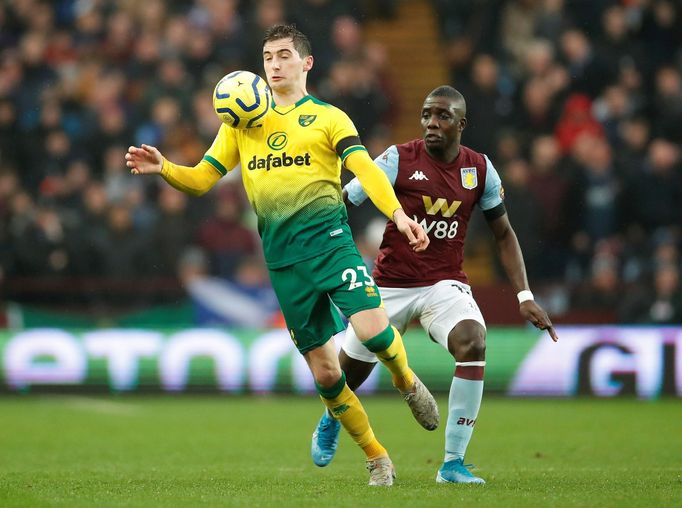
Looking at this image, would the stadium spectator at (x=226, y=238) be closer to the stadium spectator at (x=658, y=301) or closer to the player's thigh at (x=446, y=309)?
the stadium spectator at (x=658, y=301)

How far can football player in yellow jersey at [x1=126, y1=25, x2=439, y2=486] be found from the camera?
7.72 m

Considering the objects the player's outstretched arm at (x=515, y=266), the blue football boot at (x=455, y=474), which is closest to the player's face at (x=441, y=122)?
the player's outstretched arm at (x=515, y=266)

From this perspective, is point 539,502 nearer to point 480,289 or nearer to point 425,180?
point 425,180

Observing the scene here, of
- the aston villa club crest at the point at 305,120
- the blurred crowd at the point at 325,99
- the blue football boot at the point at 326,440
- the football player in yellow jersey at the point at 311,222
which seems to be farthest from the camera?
the blurred crowd at the point at 325,99

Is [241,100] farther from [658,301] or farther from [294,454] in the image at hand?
[658,301]

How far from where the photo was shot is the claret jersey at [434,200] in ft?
28.0

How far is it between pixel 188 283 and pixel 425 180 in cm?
876

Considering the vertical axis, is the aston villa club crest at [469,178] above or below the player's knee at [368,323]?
above

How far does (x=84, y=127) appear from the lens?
742 inches

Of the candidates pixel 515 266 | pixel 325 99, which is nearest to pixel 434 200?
pixel 515 266

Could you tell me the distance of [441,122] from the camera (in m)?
8.40

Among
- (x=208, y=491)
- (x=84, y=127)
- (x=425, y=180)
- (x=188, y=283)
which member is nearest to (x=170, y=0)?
(x=84, y=127)

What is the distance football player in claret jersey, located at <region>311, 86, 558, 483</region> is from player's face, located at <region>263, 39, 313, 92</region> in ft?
3.27

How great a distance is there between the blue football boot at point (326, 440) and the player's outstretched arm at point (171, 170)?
1834mm
